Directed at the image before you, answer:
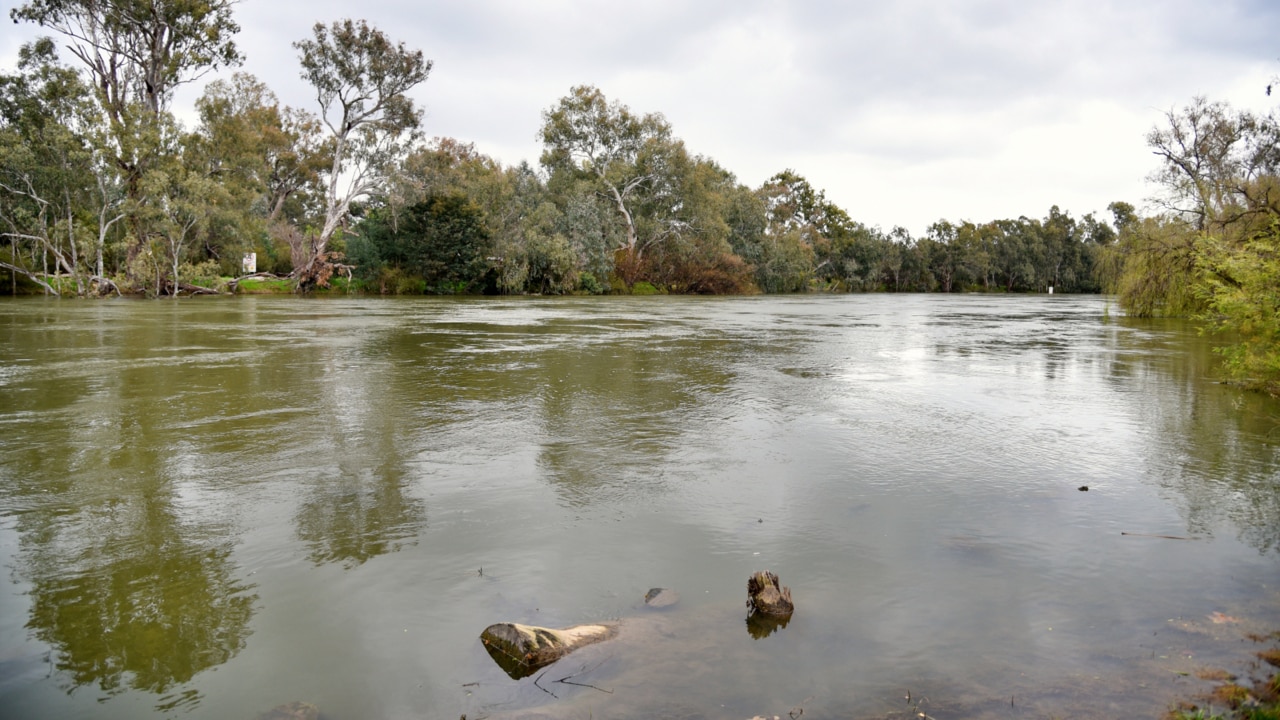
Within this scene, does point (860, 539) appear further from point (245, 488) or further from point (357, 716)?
point (245, 488)

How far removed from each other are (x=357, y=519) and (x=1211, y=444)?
25.2ft

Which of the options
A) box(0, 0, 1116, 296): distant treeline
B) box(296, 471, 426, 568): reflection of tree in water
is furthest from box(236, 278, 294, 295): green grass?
box(296, 471, 426, 568): reflection of tree in water

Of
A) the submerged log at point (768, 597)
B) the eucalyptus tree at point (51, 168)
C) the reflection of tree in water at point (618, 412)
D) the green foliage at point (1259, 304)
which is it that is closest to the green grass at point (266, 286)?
the eucalyptus tree at point (51, 168)

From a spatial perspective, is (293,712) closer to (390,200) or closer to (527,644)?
(527,644)

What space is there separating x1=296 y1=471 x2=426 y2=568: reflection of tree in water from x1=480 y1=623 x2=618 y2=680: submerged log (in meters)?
1.32

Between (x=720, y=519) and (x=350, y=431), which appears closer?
(x=720, y=519)

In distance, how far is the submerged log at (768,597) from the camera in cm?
357

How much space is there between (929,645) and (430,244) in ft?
154

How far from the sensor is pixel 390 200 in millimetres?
45812

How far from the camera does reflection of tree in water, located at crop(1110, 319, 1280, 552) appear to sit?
5.22 m

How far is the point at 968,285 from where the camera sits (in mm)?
105500

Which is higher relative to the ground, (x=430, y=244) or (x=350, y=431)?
(x=430, y=244)

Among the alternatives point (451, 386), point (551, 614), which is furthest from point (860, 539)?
point (451, 386)

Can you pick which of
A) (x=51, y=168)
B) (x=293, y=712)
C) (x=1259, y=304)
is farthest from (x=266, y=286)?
(x=293, y=712)
